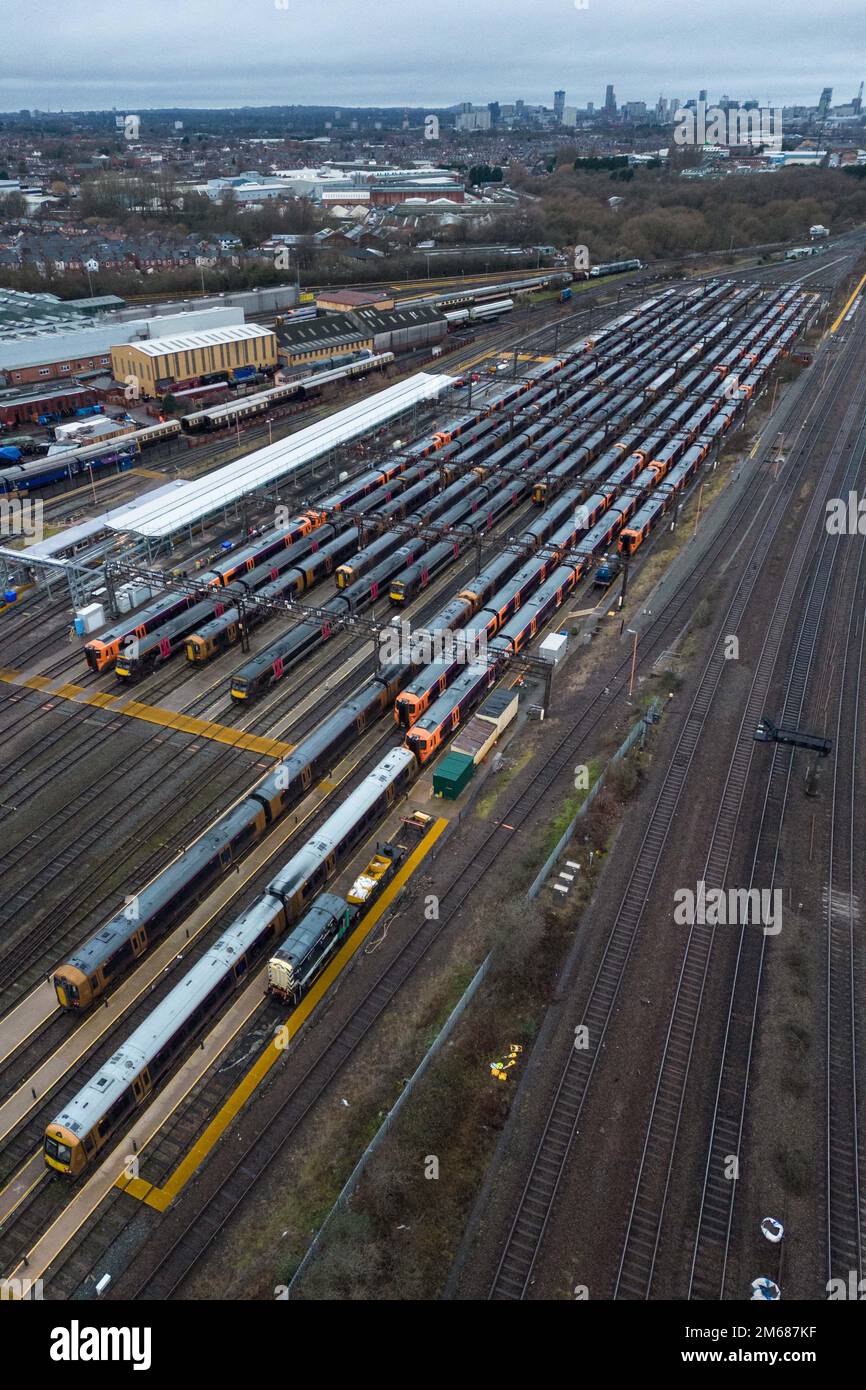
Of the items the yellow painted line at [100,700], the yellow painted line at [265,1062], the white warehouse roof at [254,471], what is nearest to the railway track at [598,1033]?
the yellow painted line at [265,1062]

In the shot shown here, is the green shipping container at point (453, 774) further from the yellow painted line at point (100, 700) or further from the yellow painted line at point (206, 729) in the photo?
the yellow painted line at point (100, 700)

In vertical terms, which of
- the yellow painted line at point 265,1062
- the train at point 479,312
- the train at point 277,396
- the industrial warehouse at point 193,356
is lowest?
the yellow painted line at point 265,1062

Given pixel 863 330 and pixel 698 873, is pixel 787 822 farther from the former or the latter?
pixel 863 330

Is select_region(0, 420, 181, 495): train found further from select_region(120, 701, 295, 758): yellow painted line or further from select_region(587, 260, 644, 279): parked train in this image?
select_region(587, 260, 644, 279): parked train

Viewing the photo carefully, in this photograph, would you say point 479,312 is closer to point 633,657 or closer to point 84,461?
point 84,461

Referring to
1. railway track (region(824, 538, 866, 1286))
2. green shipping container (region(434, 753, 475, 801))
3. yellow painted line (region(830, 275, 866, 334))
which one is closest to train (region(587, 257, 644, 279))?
yellow painted line (region(830, 275, 866, 334))
